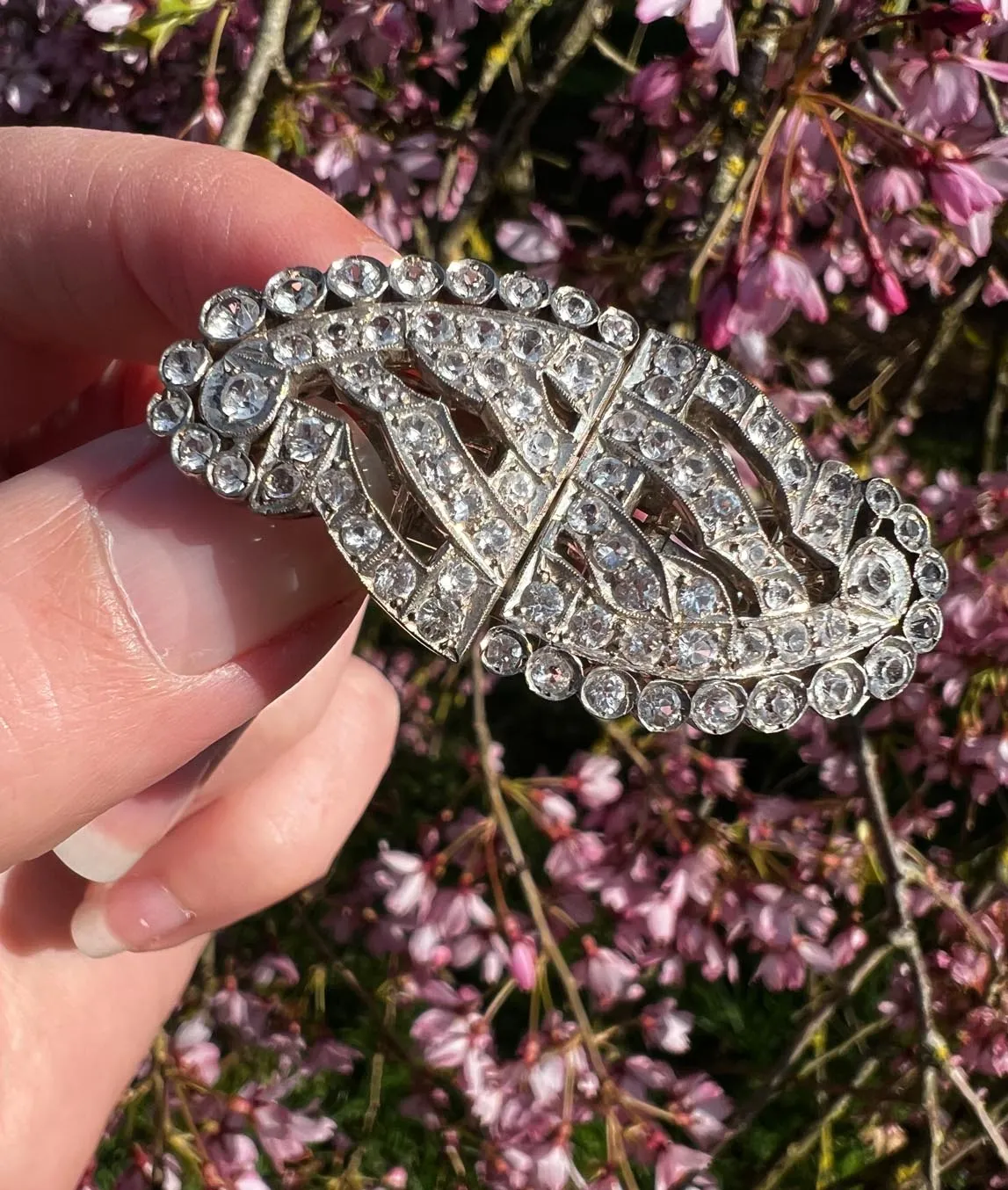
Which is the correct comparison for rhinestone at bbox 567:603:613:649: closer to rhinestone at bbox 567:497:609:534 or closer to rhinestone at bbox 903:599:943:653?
rhinestone at bbox 567:497:609:534

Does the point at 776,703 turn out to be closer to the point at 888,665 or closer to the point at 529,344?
the point at 888,665

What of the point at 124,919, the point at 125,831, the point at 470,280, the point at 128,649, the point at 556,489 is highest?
the point at 470,280

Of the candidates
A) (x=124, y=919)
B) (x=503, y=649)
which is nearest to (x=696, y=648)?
(x=503, y=649)

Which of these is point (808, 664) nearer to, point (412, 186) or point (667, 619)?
point (667, 619)

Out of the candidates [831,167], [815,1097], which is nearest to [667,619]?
[831,167]

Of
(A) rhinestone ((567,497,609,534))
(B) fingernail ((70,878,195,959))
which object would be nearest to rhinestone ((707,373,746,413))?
(A) rhinestone ((567,497,609,534))

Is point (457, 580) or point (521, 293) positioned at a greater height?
point (521, 293)

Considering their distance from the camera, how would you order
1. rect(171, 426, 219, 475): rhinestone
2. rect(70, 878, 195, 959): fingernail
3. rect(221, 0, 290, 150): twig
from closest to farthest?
rect(171, 426, 219, 475): rhinestone, rect(221, 0, 290, 150): twig, rect(70, 878, 195, 959): fingernail

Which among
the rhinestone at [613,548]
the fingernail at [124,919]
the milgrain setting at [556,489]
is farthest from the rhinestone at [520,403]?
the fingernail at [124,919]
